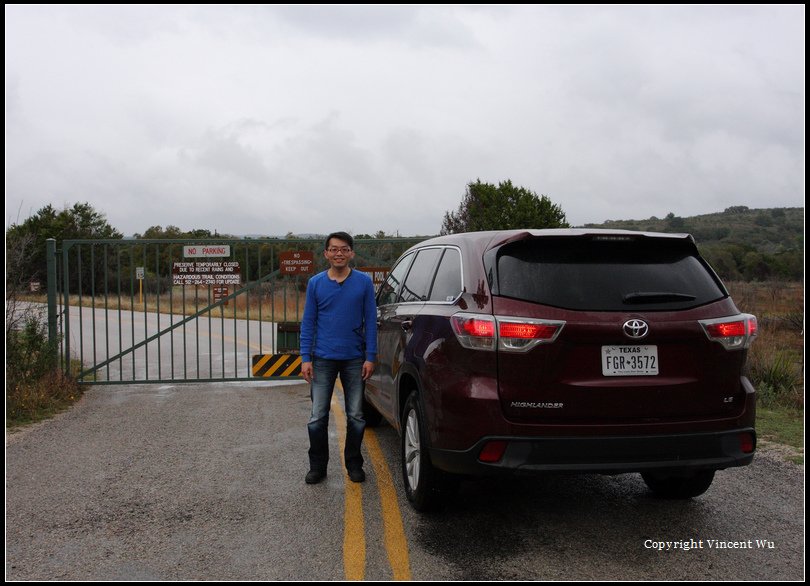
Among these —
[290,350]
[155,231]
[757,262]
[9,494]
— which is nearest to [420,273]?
[9,494]

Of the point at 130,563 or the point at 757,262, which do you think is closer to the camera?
the point at 130,563

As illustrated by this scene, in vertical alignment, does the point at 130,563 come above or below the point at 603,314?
below

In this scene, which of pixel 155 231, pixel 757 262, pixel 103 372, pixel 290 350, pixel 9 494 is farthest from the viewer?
pixel 155 231

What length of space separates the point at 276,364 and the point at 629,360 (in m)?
7.50

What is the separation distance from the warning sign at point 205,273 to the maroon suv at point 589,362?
23.2 feet

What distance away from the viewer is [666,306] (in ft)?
13.8

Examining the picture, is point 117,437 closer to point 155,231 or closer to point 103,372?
point 103,372

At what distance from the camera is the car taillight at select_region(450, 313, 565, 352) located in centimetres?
405

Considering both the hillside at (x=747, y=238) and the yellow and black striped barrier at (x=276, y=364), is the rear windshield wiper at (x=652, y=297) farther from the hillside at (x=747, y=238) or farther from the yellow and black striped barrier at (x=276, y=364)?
the hillside at (x=747, y=238)

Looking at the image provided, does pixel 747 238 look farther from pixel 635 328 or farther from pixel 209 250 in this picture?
pixel 635 328

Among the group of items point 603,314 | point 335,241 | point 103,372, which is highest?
point 335,241

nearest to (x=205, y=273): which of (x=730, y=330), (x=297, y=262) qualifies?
(x=297, y=262)

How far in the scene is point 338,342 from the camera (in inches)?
225

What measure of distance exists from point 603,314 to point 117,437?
5.64 m
